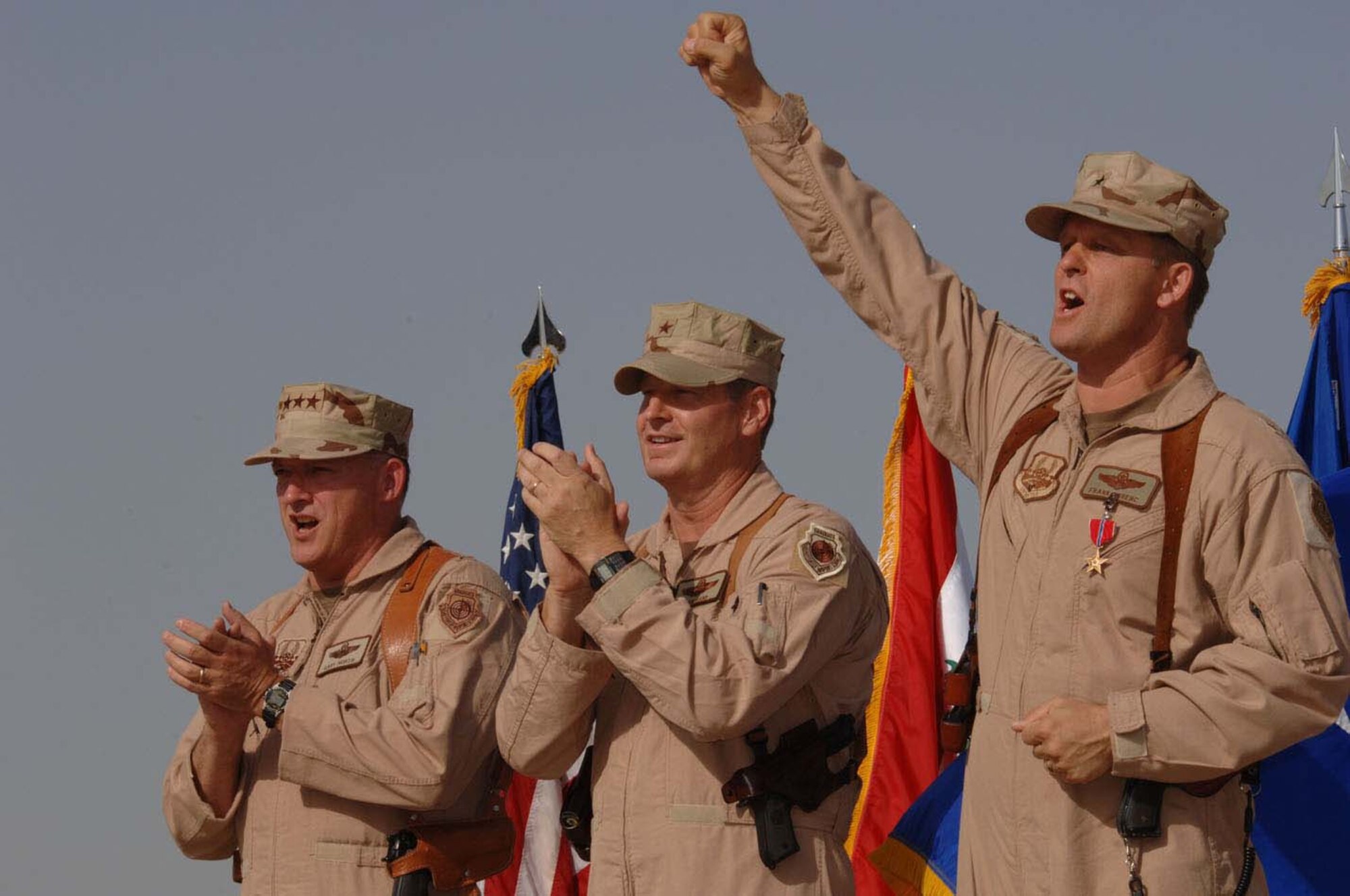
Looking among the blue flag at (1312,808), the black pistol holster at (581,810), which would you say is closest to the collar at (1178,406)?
the blue flag at (1312,808)

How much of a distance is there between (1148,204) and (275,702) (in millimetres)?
3340

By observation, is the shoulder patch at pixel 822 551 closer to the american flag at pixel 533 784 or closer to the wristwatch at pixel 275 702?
the wristwatch at pixel 275 702

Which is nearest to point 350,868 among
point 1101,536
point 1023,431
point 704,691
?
point 704,691

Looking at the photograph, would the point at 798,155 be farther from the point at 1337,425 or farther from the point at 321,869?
the point at 1337,425

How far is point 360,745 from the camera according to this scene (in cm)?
643

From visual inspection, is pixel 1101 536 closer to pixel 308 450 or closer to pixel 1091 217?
pixel 1091 217

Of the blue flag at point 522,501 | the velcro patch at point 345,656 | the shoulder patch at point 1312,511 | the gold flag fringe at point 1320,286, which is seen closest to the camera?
the shoulder patch at point 1312,511

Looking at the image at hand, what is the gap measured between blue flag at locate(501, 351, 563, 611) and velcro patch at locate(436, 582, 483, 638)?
11.4 ft

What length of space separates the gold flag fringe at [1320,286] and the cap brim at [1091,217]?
3654 mm

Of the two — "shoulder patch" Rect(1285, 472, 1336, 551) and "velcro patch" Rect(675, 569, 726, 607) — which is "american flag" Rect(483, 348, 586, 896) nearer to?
"velcro patch" Rect(675, 569, 726, 607)

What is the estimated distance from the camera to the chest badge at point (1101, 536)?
495 cm

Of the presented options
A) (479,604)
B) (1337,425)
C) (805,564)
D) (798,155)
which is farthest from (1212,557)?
(1337,425)

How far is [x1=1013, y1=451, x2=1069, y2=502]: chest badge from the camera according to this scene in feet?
17.0

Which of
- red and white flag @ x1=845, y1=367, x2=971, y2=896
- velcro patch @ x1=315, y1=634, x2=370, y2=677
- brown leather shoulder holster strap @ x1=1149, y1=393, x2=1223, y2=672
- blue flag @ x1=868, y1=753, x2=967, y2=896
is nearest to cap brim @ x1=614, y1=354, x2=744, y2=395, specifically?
velcro patch @ x1=315, y1=634, x2=370, y2=677
